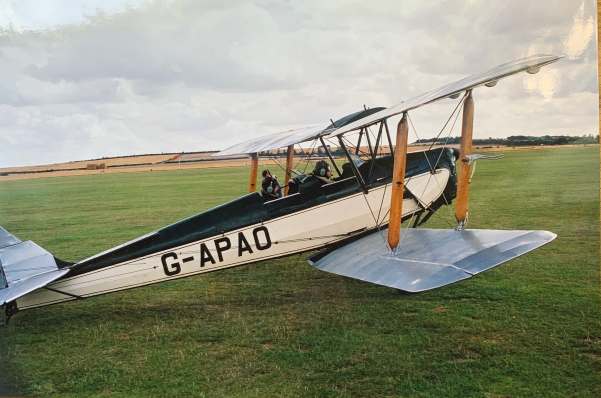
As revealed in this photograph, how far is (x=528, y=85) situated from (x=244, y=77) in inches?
90.5

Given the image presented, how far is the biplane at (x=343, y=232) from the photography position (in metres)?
3.63

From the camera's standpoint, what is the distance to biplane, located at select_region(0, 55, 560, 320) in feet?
11.9

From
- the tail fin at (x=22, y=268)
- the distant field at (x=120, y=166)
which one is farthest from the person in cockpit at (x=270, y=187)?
the tail fin at (x=22, y=268)

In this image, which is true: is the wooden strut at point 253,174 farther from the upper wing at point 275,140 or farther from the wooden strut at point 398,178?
the wooden strut at point 398,178

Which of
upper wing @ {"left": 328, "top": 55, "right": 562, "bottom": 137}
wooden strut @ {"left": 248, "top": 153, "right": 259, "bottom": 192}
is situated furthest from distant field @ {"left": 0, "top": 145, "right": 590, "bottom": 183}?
upper wing @ {"left": 328, "top": 55, "right": 562, "bottom": 137}

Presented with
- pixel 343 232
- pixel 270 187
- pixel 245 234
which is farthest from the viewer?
pixel 270 187

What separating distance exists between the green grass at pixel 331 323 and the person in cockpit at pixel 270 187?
72 cm

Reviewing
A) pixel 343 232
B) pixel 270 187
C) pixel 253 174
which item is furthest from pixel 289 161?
pixel 343 232

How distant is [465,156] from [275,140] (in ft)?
6.54

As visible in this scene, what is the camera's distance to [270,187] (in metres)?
5.01

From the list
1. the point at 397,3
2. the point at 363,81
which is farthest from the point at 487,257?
the point at 397,3

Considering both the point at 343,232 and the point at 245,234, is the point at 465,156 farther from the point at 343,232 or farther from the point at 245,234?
the point at 245,234

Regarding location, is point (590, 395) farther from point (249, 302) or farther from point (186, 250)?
point (186, 250)

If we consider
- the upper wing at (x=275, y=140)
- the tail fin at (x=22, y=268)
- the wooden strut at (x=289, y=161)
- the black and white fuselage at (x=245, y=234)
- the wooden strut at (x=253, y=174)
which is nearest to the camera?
the tail fin at (x=22, y=268)
